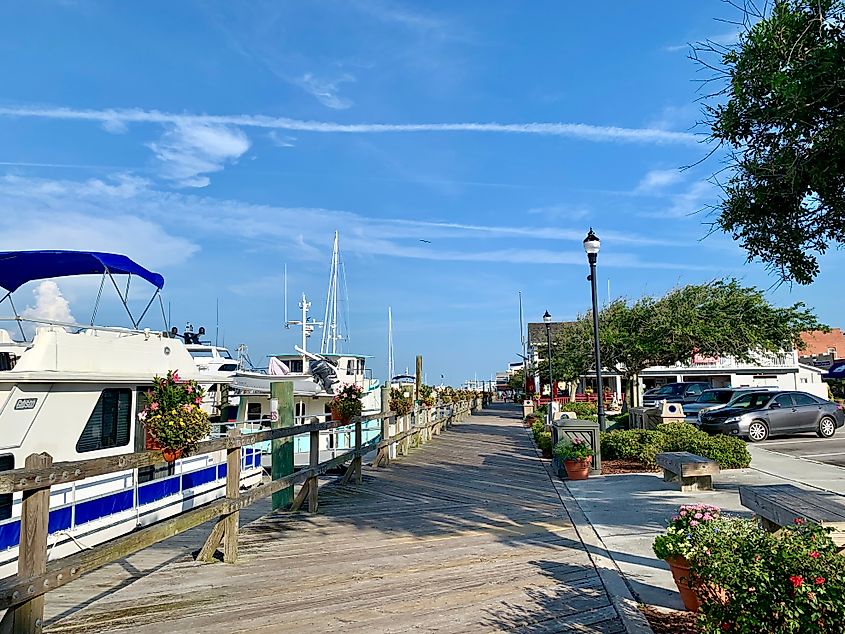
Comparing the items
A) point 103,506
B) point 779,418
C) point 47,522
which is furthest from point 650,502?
point 779,418

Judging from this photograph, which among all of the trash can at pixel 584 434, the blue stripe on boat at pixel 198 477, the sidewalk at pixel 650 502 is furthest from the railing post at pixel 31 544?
the trash can at pixel 584 434

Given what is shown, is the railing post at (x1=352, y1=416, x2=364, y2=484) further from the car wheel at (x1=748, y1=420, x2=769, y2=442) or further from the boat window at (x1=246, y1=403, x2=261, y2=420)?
the car wheel at (x1=748, y1=420, x2=769, y2=442)

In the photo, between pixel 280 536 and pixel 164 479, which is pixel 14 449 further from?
pixel 280 536

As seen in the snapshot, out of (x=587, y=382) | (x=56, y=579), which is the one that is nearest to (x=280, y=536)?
(x=56, y=579)

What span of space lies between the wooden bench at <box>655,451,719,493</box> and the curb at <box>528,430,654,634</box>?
5.39 ft

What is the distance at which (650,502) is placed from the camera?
30.4 ft

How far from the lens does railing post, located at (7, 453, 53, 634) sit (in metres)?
3.87

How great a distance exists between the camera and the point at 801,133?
5.11 meters

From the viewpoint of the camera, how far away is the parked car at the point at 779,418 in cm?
1922

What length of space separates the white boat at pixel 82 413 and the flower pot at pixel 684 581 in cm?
522

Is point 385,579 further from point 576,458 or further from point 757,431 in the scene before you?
point 757,431

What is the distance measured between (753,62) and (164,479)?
795 cm

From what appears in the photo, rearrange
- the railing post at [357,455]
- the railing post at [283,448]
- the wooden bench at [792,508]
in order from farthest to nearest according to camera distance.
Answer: the railing post at [357,455]
the railing post at [283,448]
the wooden bench at [792,508]

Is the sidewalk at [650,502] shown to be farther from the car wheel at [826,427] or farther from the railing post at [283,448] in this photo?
the car wheel at [826,427]
